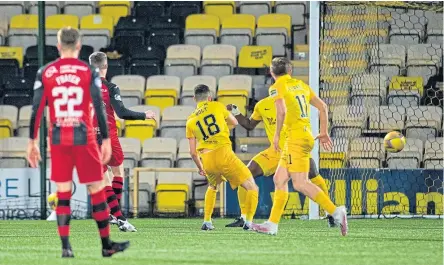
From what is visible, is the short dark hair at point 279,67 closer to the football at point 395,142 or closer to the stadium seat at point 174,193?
the football at point 395,142

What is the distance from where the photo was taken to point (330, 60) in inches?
674

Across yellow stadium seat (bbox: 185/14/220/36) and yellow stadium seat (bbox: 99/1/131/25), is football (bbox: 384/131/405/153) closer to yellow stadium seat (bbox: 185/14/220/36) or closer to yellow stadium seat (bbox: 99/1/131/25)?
yellow stadium seat (bbox: 185/14/220/36)

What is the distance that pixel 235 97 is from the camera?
19234 mm

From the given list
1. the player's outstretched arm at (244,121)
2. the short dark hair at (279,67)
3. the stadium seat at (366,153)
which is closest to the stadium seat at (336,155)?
the stadium seat at (366,153)

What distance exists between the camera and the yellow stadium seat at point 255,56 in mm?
20297

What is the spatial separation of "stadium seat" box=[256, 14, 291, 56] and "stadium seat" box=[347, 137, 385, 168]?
3133 millimetres

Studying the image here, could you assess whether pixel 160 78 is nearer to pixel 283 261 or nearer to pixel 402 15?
pixel 402 15

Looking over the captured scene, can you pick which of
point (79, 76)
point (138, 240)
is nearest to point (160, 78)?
point (138, 240)

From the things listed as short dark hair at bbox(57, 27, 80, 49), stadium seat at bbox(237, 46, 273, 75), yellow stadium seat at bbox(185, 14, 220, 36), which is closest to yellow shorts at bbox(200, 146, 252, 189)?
short dark hair at bbox(57, 27, 80, 49)

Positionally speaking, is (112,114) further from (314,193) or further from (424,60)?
(424,60)

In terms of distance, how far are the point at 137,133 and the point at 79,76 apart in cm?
1082

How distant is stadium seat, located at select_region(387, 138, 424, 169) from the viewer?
59.2 ft

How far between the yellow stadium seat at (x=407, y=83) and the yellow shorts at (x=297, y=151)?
26.3 feet

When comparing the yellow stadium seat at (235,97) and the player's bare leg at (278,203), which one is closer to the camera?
the player's bare leg at (278,203)
